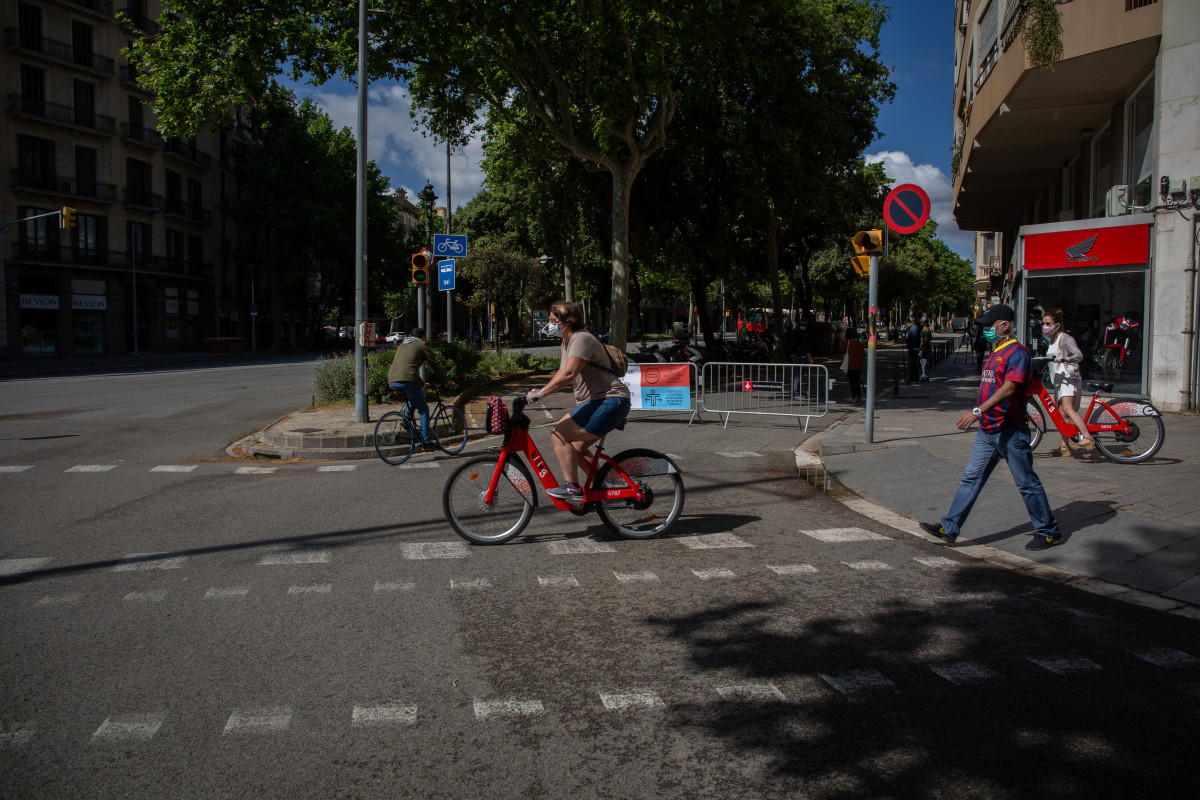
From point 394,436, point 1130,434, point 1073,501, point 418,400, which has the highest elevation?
point 418,400

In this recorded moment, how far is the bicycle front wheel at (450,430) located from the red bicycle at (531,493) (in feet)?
16.4

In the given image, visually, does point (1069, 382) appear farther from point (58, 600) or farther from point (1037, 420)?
point (58, 600)

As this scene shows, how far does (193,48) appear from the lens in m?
16.7

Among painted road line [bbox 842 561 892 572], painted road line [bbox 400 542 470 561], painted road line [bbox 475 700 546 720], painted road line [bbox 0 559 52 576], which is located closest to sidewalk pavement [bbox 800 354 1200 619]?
painted road line [bbox 842 561 892 572]

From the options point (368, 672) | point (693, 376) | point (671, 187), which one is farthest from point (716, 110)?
point (368, 672)

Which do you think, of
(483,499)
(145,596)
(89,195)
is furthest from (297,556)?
(89,195)

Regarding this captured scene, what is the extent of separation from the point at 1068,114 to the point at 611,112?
29.9 feet

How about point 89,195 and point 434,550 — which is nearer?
point 434,550

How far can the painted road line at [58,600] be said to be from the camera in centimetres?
499

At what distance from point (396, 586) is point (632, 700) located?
2228 millimetres

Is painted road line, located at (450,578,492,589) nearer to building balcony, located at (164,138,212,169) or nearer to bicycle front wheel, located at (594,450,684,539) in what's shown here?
bicycle front wheel, located at (594,450,684,539)

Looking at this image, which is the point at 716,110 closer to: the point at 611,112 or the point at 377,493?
the point at 611,112

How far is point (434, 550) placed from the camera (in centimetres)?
623

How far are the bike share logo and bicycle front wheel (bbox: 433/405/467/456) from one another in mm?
11441
